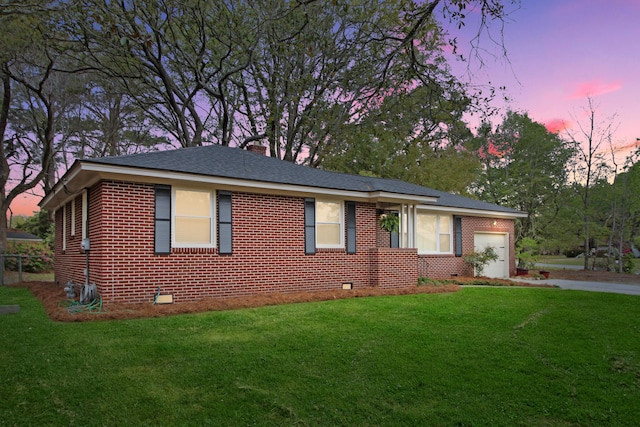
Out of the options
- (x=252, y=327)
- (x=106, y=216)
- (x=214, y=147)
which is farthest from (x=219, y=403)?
(x=214, y=147)

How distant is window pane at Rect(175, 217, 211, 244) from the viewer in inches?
391

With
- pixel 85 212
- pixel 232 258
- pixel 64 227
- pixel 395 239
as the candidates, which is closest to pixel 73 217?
pixel 64 227

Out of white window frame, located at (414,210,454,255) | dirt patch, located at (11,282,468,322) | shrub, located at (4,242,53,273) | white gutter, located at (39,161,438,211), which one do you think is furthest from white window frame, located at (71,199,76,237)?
white window frame, located at (414,210,454,255)

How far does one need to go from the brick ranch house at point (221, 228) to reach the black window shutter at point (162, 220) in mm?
23

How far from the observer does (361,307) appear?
9289mm

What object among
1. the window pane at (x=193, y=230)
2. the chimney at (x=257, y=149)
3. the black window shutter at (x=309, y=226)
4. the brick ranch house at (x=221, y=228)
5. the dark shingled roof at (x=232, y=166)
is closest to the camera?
the brick ranch house at (x=221, y=228)

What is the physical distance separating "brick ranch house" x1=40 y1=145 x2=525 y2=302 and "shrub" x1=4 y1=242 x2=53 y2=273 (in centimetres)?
884

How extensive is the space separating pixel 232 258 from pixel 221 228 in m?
0.81

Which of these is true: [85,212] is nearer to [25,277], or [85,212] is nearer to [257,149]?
[257,149]

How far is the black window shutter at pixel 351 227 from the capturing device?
12.7 metres

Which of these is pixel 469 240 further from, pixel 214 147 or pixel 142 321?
pixel 142 321

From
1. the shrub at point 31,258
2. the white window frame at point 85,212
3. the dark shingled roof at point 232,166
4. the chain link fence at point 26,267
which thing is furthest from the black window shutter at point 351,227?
the shrub at point 31,258

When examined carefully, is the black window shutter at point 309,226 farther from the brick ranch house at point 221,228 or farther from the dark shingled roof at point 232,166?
the dark shingled roof at point 232,166

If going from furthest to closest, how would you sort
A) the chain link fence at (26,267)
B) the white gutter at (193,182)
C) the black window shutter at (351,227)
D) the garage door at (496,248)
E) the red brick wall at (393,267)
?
the chain link fence at (26,267)
the garage door at (496,248)
the red brick wall at (393,267)
the black window shutter at (351,227)
the white gutter at (193,182)
